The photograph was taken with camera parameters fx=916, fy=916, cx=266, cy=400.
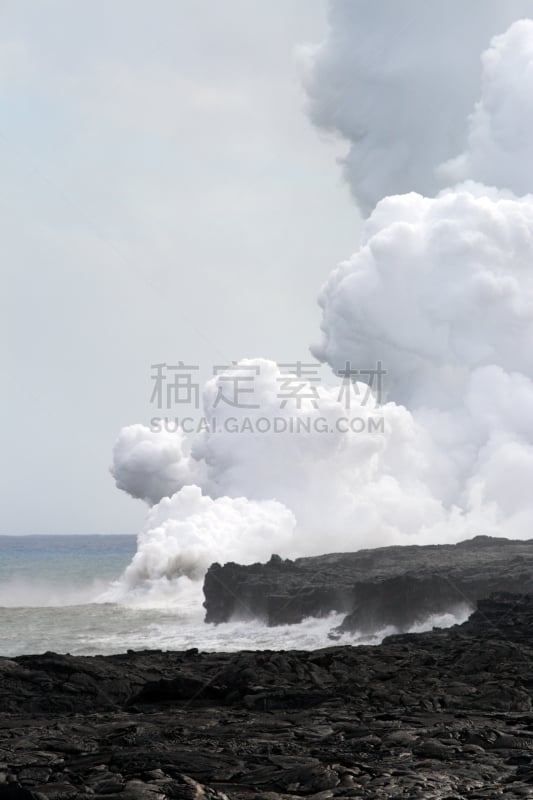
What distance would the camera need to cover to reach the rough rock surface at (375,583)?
56.5 meters

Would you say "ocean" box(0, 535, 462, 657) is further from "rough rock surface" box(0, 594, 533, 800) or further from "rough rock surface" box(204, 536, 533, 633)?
"rough rock surface" box(0, 594, 533, 800)

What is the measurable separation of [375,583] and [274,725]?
4196 centimetres

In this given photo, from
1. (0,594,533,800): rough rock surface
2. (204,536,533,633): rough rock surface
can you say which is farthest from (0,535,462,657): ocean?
(0,594,533,800): rough rock surface

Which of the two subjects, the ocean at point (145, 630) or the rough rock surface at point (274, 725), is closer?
the rough rock surface at point (274, 725)

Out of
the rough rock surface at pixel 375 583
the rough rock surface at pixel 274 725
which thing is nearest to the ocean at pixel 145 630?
the rough rock surface at pixel 375 583

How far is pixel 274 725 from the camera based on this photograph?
1762 cm

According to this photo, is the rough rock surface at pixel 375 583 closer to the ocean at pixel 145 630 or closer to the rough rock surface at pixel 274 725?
the ocean at pixel 145 630

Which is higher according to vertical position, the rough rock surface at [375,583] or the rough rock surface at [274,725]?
the rough rock surface at [375,583]

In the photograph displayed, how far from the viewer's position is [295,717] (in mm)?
18500

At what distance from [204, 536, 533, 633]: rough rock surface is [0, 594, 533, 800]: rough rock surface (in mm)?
27308

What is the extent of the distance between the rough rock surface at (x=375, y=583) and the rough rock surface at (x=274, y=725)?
89.6 ft

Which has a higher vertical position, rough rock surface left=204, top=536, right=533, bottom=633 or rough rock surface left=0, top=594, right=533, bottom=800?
rough rock surface left=204, top=536, right=533, bottom=633

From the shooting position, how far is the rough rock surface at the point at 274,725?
1305 cm

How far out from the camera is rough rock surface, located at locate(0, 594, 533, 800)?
1305cm
